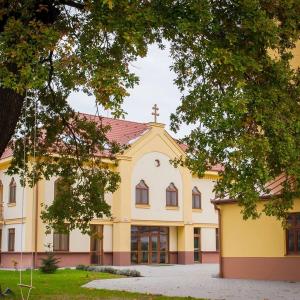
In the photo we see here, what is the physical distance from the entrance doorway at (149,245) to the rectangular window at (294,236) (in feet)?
58.8

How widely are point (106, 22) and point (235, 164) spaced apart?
11.8 ft

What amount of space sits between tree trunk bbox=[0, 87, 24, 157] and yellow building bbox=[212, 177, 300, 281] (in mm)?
10888

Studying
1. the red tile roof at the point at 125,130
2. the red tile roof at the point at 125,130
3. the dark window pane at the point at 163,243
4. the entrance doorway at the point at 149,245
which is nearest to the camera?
the entrance doorway at the point at 149,245

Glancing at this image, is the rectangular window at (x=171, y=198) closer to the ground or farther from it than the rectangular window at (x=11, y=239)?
farther from it

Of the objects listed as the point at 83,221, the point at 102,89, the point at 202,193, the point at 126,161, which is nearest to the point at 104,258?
the point at 126,161

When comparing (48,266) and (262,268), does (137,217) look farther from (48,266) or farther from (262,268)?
(262,268)

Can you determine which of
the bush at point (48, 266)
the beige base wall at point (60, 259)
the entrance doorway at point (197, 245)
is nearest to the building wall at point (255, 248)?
the bush at point (48, 266)

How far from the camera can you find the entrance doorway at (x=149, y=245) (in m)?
38.7

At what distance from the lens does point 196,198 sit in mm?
42906

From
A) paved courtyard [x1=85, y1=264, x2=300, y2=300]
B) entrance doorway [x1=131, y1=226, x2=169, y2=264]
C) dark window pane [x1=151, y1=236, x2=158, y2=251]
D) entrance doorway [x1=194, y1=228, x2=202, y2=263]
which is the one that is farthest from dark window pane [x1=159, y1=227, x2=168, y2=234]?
paved courtyard [x1=85, y1=264, x2=300, y2=300]

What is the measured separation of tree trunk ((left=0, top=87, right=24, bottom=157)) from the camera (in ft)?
41.2

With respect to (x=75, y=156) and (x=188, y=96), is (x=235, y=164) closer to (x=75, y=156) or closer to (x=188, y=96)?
(x=188, y=96)

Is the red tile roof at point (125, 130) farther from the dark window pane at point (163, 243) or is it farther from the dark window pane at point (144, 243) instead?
the dark window pane at point (144, 243)

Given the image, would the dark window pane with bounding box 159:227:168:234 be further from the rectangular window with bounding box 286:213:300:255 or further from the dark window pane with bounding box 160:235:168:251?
the rectangular window with bounding box 286:213:300:255
